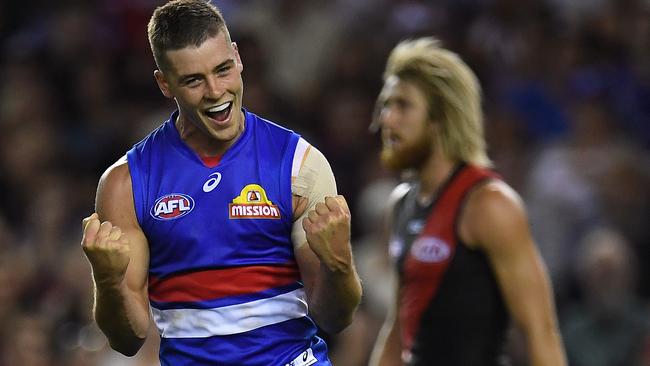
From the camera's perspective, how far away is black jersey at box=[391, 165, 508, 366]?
5.71 meters

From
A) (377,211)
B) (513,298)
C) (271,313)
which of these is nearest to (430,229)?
(513,298)

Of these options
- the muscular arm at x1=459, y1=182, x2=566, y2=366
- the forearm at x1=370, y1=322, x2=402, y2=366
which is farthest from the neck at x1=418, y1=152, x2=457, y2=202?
the forearm at x1=370, y1=322, x2=402, y2=366

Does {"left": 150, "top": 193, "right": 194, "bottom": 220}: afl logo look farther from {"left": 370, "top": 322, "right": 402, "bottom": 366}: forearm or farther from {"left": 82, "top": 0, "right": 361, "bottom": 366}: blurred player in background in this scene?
{"left": 370, "top": 322, "right": 402, "bottom": 366}: forearm

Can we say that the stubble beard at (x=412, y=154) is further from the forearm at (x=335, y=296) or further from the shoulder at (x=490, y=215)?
the forearm at (x=335, y=296)

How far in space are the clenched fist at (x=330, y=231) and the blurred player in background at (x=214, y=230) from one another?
3 cm

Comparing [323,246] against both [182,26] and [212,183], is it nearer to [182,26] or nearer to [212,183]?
[212,183]

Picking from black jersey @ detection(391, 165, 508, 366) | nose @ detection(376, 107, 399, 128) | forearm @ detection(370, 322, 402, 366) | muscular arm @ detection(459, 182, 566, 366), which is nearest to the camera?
muscular arm @ detection(459, 182, 566, 366)

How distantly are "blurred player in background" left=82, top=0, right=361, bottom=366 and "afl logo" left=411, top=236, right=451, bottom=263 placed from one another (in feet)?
4.49

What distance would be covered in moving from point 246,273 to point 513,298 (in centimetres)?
164

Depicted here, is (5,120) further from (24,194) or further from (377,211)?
(377,211)

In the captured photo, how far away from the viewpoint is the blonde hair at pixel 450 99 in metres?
6.07

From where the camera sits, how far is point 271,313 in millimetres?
4406

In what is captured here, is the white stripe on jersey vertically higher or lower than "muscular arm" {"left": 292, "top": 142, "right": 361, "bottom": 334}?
lower

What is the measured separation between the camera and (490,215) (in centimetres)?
564
